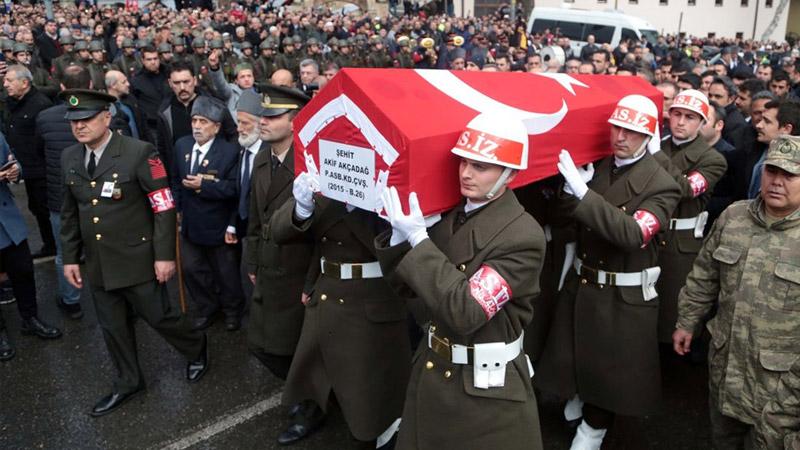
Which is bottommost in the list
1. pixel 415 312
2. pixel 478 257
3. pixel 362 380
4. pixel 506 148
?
pixel 362 380

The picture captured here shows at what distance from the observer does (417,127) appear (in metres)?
2.36

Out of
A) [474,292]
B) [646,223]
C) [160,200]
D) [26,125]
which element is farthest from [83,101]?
[646,223]

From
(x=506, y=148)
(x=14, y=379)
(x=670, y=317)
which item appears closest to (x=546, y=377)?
(x=670, y=317)

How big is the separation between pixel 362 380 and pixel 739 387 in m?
1.65

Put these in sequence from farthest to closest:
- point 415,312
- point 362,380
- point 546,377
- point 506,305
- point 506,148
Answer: point 546,377 → point 362,380 → point 415,312 → point 506,305 → point 506,148

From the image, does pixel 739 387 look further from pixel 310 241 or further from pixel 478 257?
pixel 310 241

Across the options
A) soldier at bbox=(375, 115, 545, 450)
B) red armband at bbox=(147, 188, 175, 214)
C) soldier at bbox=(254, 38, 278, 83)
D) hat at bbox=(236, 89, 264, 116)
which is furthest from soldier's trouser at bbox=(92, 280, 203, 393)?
soldier at bbox=(254, 38, 278, 83)

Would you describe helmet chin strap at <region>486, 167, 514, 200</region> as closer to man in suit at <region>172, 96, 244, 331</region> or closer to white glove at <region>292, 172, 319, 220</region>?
white glove at <region>292, 172, 319, 220</region>

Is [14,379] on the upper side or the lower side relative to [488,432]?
lower

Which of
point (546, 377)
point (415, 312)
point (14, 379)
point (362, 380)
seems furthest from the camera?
point (14, 379)

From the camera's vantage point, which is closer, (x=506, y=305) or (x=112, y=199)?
(x=506, y=305)

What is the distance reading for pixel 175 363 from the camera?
14.9 feet

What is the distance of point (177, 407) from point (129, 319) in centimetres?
61

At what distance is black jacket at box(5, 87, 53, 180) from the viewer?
5.93 meters
